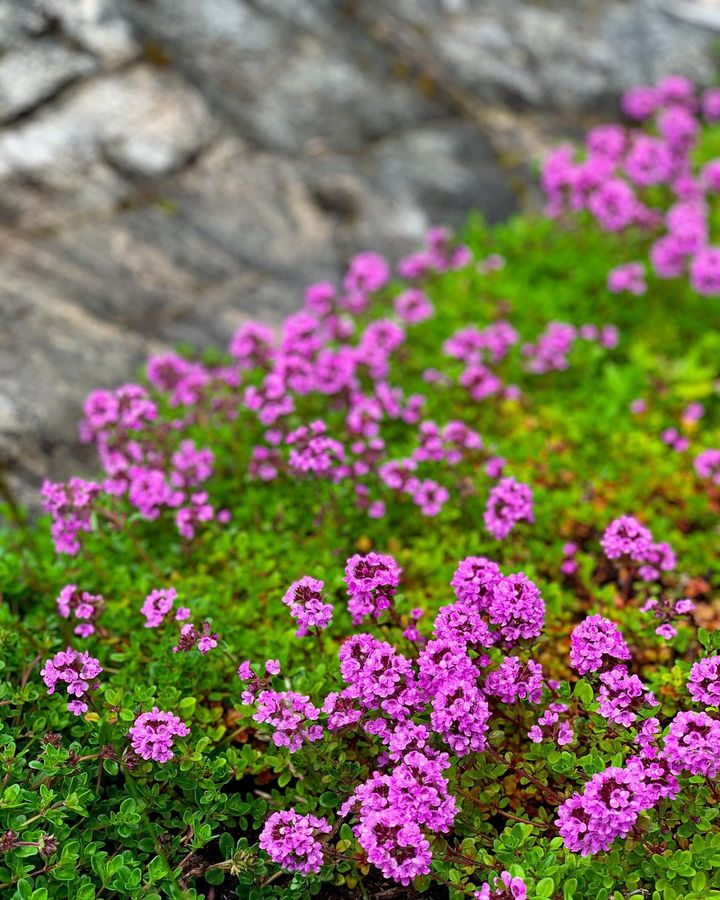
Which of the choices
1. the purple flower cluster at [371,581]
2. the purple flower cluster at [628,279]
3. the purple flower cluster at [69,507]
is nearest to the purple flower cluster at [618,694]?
the purple flower cluster at [371,581]

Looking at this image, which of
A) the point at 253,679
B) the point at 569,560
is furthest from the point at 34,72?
the point at 253,679

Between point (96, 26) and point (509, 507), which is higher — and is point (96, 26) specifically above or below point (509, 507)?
below

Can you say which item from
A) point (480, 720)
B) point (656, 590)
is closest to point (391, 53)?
point (656, 590)

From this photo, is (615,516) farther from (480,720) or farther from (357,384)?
(480,720)

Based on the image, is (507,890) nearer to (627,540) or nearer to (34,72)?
(627,540)

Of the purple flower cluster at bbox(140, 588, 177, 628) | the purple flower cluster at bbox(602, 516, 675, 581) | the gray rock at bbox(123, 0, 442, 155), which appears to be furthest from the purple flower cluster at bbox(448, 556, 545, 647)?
the gray rock at bbox(123, 0, 442, 155)

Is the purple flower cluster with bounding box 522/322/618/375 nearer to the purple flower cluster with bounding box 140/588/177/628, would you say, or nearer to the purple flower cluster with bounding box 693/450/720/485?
the purple flower cluster with bounding box 693/450/720/485

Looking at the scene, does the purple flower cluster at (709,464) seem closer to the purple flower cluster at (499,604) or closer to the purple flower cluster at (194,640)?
the purple flower cluster at (499,604)
